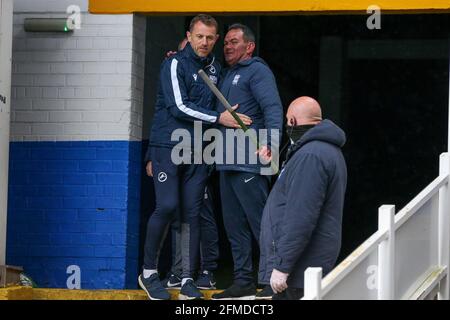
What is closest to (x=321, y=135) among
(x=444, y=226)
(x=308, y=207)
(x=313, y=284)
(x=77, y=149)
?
(x=308, y=207)

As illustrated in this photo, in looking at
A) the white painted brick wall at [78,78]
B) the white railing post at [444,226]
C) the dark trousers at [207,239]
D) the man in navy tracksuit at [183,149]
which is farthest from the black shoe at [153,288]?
the white railing post at [444,226]

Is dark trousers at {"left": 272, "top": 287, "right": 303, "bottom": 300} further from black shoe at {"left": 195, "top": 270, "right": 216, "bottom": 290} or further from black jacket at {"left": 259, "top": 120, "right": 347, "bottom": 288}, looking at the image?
black shoe at {"left": 195, "top": 270, "right": 216, "bottom": 290}

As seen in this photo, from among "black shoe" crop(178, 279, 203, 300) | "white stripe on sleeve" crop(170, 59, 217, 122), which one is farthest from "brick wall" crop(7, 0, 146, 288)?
"black shoe" crop(178, 279, 203, 300)

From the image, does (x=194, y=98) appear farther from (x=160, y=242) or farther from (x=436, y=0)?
(x=436, y=0)

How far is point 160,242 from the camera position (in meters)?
10.7

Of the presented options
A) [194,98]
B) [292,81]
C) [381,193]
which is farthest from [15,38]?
[381,193]

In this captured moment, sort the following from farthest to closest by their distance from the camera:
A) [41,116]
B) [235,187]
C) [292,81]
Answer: [292,81], [41,116], [235,187]

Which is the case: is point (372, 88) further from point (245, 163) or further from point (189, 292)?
point (189, 292)

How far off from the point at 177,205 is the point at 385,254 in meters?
2.61

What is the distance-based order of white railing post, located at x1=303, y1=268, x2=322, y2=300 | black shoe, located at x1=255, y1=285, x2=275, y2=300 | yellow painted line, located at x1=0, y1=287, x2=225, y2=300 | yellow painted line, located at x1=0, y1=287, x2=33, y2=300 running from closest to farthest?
white railing post, located at x1=303, y1=268, x2=322, y2=300
black shoe, located at x1=255, y1=285, x2=275, y2=300
yellow painted line, located at x1=0, y1=287, x2=33, y2=300
yellow painted line, located at x1=0, y1=287, x2=225, y2=300

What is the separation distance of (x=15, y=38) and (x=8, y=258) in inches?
72.5

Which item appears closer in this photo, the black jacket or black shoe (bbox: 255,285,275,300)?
the black jacket

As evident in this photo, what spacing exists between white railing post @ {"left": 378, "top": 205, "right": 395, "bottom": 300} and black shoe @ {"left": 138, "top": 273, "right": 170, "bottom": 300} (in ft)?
8.14

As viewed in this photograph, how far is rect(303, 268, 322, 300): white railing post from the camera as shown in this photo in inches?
286
